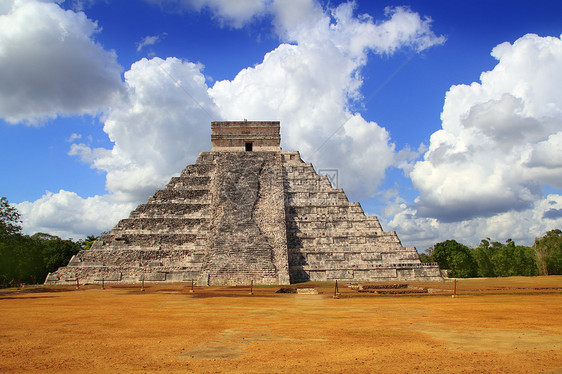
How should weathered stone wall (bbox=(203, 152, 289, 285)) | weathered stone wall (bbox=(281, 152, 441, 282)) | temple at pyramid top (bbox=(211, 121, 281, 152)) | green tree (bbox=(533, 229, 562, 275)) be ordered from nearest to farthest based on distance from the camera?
weathered stone wall (bbox=(203, 152, 289, 285))
weathered stone wall (bbox=(281, 152, 441, 282))
temple at pyramid top (bbox=(211, 121, 281, 152))
green tree (bbox=(533, 229, 562, 275))

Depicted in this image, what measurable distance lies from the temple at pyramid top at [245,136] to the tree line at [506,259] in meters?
25.0

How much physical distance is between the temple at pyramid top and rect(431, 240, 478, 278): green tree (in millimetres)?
29664

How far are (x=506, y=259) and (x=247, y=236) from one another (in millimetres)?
34431

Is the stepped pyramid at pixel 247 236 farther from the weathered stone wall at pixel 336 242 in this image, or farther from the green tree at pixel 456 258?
the green tree at pixel 456 258

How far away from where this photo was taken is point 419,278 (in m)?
21.4

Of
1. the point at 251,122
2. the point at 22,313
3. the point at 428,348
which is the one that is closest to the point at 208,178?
the point at 251,122

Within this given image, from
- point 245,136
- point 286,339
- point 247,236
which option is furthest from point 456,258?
point 286,339

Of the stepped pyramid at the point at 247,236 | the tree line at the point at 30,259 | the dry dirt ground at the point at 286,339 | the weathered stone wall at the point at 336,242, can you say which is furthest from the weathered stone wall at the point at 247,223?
the tree line at the point at 30,259

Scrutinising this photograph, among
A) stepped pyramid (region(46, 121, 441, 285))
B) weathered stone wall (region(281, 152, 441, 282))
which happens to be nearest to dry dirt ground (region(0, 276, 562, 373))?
stepped pyramid (region(46, 121, 441, 285))

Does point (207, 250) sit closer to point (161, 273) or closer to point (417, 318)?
point (161, 273)

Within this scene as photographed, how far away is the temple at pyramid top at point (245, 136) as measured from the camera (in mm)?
30016

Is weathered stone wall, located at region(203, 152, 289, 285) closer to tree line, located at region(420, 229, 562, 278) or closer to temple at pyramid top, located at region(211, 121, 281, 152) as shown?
temple at pyramid top, located at region(211, 121, 281, 152)

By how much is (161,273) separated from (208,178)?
827 cm

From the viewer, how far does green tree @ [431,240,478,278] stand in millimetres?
46125
